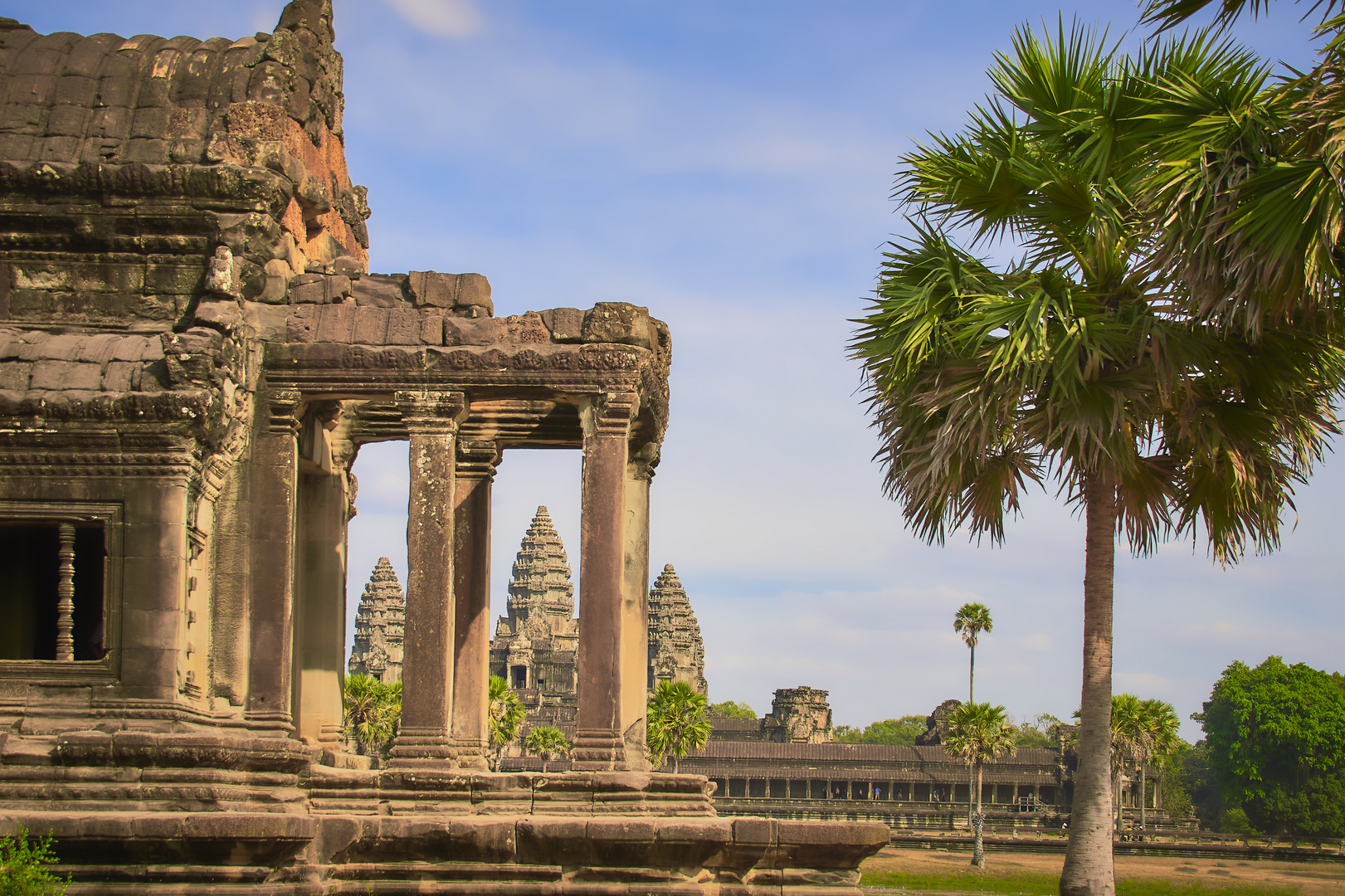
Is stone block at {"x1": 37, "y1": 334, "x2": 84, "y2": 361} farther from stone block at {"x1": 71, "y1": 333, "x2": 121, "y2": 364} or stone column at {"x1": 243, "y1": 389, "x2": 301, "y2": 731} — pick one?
stone column at {"x1": 243, "y1": 389, "x2": 301, "y2": 731}

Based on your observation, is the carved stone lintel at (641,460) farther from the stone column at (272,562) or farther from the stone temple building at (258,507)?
the stone column at (272,562)

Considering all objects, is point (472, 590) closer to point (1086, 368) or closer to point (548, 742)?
point (1086, 368)

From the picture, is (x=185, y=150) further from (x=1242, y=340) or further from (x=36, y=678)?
(x=1242, y=340)

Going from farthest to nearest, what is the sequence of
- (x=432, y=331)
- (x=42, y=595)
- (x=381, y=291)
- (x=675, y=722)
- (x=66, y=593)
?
(x=675, y=722) → (x=42, y=595) → (x=381, y=291) → (x=432, y=331) → (x=66, y=593)

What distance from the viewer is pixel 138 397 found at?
1261 cm

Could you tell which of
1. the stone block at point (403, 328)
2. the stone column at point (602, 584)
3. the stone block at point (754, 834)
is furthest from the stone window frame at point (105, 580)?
the stone block at point (754, 834)

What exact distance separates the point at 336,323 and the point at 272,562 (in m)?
2.41

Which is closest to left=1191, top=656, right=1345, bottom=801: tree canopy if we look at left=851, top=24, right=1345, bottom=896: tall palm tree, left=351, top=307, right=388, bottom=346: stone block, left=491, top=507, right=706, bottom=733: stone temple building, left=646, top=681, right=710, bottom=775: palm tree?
left=491, top=507, right=706, bottom=733: stone temple building

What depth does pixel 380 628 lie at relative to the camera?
77938 mm

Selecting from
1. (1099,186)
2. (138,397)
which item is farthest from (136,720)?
(1099,186)

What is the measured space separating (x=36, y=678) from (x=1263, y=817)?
66.8 metres

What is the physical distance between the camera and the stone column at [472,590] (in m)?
15.2

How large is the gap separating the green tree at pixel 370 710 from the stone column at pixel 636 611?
31.7 meters

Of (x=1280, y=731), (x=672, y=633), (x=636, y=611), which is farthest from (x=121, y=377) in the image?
(x=1280, y=731)
